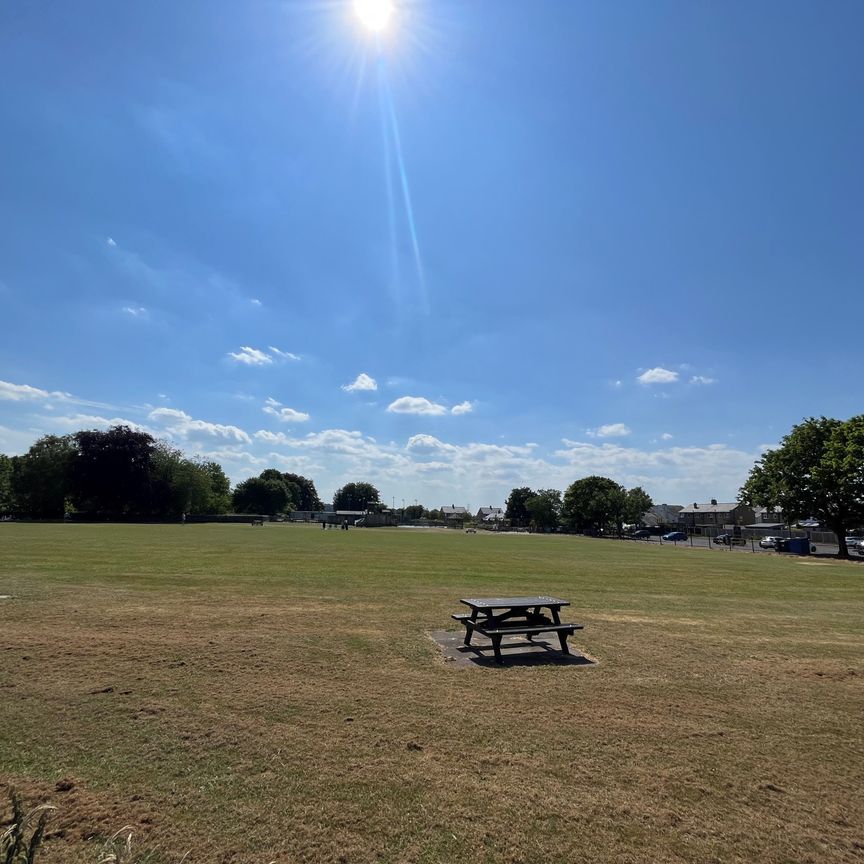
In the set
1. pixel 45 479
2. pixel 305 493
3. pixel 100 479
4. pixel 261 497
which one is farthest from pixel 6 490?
pixel 305 493

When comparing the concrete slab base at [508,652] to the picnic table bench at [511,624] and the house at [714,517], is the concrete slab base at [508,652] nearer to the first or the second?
A: the picnic table bench at [511,624]

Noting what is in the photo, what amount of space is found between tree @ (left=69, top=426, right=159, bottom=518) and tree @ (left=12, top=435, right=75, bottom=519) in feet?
5.32

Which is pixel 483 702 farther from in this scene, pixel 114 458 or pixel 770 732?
pixel 114 458

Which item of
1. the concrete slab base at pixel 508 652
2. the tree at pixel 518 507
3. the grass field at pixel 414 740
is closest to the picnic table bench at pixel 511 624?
the concrete slab base at pixel 508 652

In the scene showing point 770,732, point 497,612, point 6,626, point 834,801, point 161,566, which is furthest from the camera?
point 161,566

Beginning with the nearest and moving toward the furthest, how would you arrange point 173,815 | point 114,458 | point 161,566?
point 173,815 < point 161,566 < point 114,458

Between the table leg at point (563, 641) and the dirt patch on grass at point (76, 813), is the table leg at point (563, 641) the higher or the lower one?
the higher one

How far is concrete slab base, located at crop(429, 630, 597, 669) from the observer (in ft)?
26.2

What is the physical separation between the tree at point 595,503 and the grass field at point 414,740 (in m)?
85.3

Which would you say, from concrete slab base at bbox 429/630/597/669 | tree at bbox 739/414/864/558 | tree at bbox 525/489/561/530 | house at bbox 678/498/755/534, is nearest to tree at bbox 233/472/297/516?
tree at bbox 525/489/561/530

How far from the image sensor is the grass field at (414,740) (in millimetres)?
3611

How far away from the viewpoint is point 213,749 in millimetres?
4758

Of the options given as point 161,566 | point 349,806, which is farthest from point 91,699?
point 161,566

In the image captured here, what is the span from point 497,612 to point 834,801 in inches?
306
